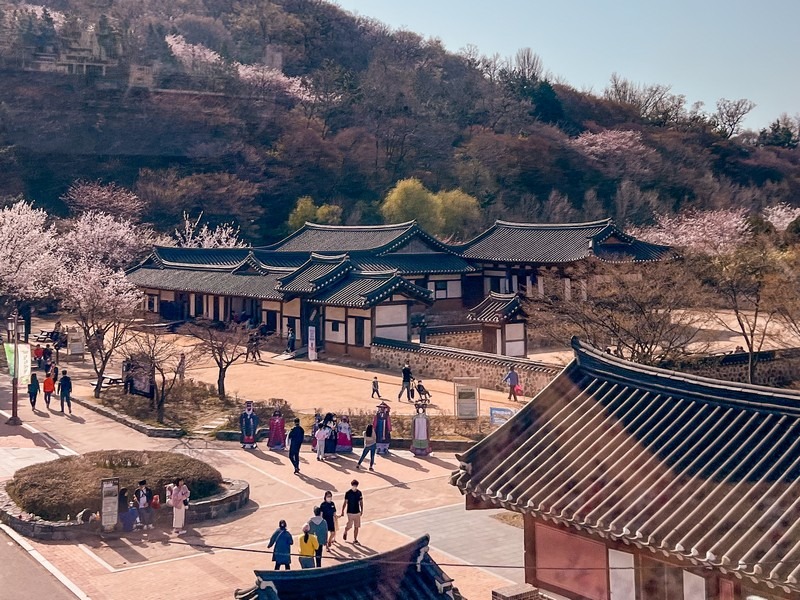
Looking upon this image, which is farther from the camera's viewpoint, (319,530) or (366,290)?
(366,290)

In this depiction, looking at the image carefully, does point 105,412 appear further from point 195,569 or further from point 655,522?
point 655,522

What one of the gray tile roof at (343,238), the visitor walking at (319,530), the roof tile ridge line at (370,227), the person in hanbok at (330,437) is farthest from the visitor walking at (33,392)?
the roof tile ridge line at (370,227)

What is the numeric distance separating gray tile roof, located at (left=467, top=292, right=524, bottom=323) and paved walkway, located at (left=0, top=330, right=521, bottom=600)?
12346mm

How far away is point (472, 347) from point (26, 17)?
234ft

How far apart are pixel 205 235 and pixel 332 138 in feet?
87.7

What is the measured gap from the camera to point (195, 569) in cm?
1523

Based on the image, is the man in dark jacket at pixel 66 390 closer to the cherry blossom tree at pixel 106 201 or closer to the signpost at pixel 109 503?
the signpost at pixel 109 503

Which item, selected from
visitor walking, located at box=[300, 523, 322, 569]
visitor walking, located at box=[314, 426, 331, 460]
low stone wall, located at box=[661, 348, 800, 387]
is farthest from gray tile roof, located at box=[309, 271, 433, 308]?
visitor walking, located at box=[300, 523, 322, 569]

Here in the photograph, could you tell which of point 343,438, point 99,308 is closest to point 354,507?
point 343,438

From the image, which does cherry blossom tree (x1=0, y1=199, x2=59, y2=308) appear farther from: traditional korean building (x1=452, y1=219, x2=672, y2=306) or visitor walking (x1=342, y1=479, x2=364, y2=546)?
visitor walking (x1=342, y1=479, x2=364, y2=546)

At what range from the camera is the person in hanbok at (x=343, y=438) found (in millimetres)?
22812

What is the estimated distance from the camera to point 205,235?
62.9 meters

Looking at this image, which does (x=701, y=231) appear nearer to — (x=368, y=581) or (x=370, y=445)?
(x=370, y=445)

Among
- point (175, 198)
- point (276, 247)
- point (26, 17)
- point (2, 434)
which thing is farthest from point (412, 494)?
point (26, 17)
